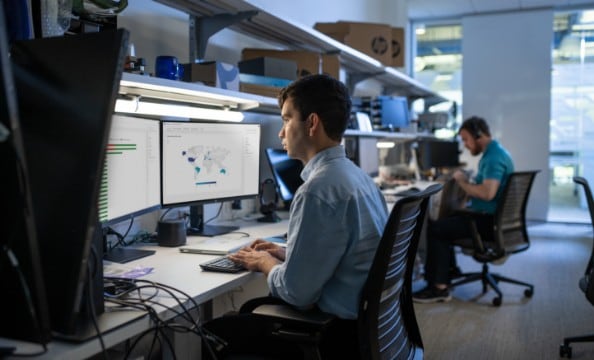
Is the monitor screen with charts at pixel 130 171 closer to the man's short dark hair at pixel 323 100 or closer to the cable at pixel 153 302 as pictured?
the cable at pixel 153 302

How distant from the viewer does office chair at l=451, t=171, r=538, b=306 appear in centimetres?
325

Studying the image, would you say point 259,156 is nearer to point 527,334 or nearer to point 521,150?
point 527,334

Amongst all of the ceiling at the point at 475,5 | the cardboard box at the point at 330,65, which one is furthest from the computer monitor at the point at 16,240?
the ceiling at the point at 475,5

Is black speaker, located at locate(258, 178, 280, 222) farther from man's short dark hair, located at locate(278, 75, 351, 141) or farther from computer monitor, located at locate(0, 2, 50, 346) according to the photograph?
computer monitor, located at locate(0, 2, 50, 346)

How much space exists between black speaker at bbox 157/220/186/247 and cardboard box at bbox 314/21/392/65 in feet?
7.37

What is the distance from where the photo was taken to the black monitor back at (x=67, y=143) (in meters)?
0.89

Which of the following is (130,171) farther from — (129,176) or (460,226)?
(460,226)

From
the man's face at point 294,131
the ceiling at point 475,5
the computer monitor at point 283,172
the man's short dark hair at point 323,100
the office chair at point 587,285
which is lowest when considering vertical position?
the office chair at point 587,285

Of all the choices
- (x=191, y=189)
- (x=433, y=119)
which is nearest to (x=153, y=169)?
(x=191, y=189)

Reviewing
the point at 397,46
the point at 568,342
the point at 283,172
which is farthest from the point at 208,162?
the point at 397,46

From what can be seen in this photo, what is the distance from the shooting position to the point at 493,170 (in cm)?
339

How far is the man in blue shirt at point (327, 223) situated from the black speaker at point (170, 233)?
0.49m

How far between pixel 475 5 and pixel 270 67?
4576 millimetres

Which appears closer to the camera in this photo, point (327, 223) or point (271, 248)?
point (327, 223)
